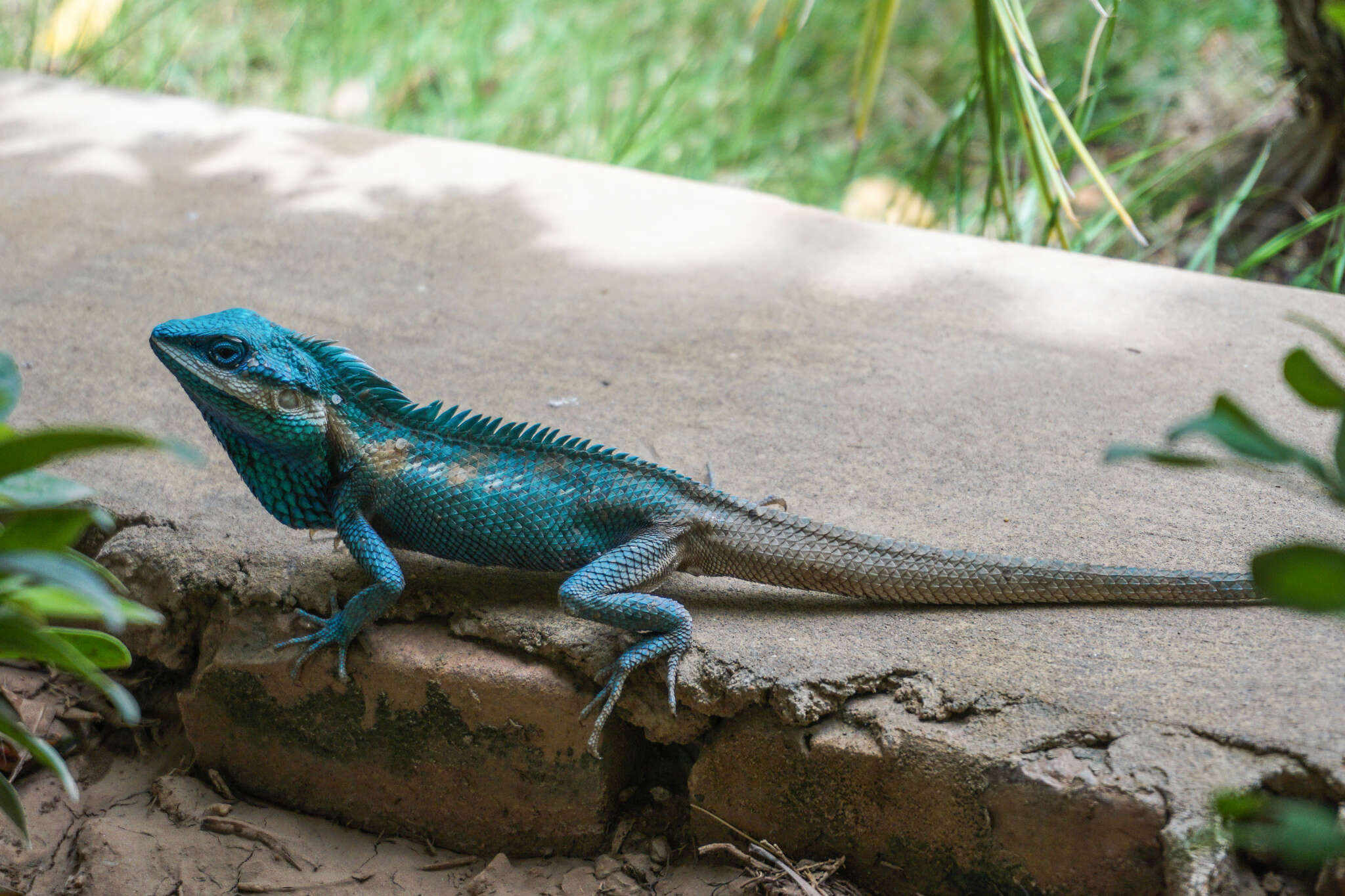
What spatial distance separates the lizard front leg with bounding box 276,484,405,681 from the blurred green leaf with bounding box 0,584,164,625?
2.56 feet

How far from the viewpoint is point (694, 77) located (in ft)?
25.4

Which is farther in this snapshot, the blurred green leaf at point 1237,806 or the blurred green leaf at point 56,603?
the blurred green leaf at point 56,603

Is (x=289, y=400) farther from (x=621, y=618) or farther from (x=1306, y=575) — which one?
(x=1306, y=575)

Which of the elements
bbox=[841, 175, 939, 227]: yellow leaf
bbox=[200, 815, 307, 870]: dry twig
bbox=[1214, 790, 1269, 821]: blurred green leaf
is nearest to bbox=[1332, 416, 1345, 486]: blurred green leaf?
bbox=[1214, 790, 1269, 821]: blurred green leaf

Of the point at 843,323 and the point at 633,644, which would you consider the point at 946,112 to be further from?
the point at 633,644

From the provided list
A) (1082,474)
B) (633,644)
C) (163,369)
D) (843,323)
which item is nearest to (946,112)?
(843,323)

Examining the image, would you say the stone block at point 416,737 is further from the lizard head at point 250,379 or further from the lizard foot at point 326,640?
the lizard head at point 250,379

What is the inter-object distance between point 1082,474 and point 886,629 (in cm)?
107

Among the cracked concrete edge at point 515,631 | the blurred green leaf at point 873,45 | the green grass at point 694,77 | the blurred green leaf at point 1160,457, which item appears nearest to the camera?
the blurred green leaf at point 1160,457

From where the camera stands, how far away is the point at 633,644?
2.56 metres

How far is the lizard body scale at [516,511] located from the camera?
8.81 ft

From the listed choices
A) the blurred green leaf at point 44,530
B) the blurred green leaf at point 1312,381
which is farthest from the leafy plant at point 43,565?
the blurred green leaf at point 1312,381

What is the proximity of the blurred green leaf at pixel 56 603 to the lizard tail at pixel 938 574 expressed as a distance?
134 cm

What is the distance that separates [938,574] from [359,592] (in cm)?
145
